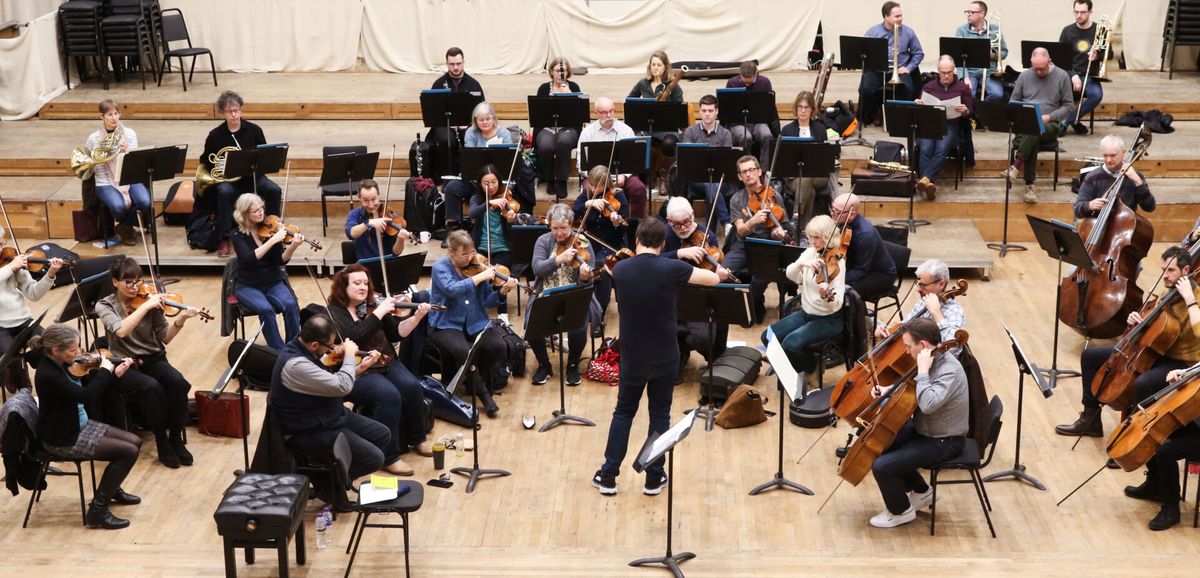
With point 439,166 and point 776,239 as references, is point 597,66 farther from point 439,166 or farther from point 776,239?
point 776,239

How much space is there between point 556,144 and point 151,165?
3125 millimetres

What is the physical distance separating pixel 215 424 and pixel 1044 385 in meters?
4.57

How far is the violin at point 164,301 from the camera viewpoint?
7707mm

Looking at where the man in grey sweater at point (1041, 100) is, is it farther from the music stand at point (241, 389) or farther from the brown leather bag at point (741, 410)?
the music stand at point (241, 389)

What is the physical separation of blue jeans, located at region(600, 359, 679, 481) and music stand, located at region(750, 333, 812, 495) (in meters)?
0.50

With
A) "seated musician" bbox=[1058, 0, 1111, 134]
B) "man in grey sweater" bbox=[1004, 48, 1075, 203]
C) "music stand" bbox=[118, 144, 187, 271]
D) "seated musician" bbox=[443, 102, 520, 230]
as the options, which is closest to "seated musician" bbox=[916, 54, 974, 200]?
"man in grey sweater" bbox=[1004, 48, 1075, 203]

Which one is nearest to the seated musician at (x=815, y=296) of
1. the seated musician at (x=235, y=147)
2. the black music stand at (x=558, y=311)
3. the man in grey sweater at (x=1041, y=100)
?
the black music stand at (x=558, y=311)

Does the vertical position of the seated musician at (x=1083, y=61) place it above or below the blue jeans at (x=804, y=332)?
above

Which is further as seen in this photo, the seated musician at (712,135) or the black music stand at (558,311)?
the seated musician at (712,135)

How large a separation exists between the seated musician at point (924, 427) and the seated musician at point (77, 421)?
3.74 metres

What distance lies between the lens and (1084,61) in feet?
42.5

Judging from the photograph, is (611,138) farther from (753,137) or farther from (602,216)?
(602,216)

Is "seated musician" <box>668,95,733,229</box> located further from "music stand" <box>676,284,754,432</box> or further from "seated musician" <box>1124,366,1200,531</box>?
"seated musician" <box>1124,366,1200,531</box>

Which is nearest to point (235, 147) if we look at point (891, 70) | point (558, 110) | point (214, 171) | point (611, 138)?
point (214, 171)
